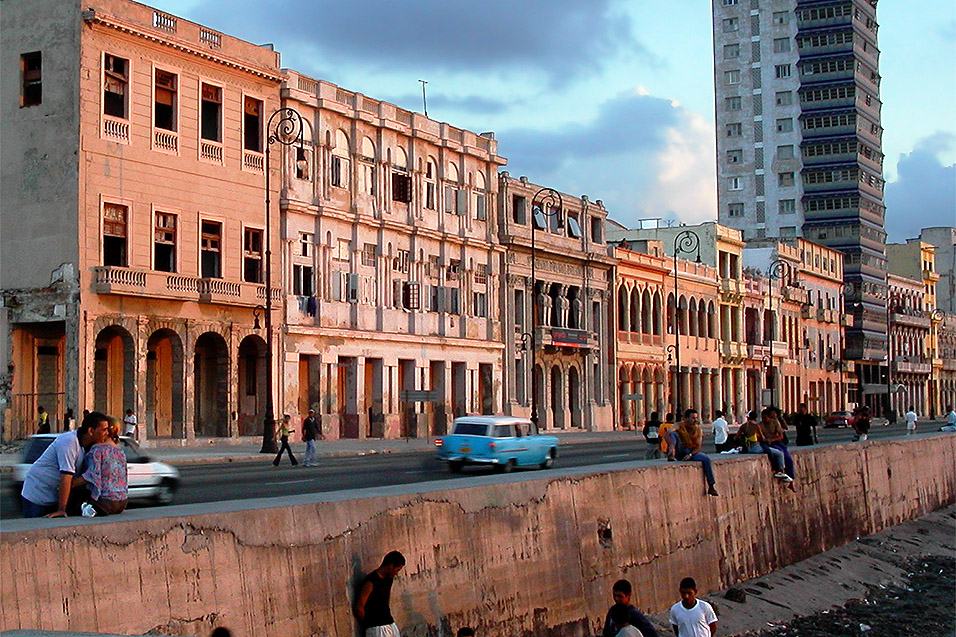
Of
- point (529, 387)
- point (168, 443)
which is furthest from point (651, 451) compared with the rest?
point (529, 387)

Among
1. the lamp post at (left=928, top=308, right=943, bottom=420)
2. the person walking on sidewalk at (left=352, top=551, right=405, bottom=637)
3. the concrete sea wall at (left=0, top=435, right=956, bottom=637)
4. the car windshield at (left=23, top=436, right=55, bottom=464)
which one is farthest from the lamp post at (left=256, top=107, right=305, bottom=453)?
the lamp post at (left=928, top=308, right=943, bottom=420)

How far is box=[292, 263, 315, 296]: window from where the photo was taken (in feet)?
166

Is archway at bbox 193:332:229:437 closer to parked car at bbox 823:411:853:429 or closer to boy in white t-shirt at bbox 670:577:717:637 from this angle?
boy in white t-shirt at bbox 670:577:717:637

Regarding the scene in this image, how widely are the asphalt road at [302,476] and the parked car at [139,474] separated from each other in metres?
0.29

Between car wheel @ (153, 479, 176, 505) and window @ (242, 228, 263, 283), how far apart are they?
27388 millimetres

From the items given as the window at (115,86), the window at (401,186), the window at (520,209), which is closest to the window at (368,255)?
the window at (401,186)

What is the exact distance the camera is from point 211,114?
47.1m

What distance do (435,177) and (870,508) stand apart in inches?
1231

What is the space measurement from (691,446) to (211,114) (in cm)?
2926

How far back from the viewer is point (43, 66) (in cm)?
4259

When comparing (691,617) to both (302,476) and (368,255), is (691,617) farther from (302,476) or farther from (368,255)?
(368,255)

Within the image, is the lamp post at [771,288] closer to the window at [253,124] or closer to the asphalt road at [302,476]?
the window at [253,124]

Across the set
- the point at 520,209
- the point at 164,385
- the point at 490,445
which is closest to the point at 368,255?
the point at 164,385

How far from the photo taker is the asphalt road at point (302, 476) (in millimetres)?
21938
